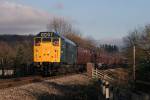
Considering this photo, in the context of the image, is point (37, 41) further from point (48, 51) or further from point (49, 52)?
point (49, 52)

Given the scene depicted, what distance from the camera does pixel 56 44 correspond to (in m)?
35.8

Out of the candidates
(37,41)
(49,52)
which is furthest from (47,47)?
(37,41)

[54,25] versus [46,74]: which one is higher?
[54,25]

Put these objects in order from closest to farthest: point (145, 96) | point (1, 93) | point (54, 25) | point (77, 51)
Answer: point (145, 96) → point (1, 93) → point (77, 51) → point (54, 25)

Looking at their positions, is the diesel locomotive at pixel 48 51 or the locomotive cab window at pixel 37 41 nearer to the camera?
the diesel locomotive at pixel 48 51

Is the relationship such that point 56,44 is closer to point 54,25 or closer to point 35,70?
point 35,70

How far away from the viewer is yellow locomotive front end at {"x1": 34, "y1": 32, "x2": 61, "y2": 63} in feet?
117

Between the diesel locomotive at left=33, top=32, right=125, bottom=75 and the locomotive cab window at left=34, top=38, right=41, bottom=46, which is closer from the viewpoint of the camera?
the diesel locomotive at left=33, top=32, right=125, bottom=75

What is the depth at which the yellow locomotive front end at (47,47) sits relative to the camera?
117 feet

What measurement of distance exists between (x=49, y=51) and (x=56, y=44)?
3.28 ft

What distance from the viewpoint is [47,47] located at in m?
36.2

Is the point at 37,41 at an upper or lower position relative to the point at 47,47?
upper

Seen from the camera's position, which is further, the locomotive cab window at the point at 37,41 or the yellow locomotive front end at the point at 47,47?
the locomotive cab window at the point at 37,41

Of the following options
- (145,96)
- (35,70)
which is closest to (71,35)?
(35,70)
